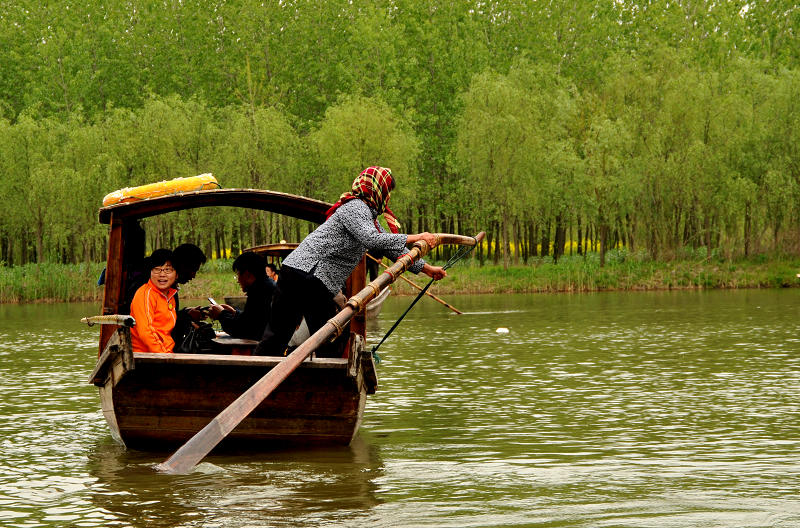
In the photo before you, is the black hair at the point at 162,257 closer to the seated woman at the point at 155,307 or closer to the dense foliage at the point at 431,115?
the seated woman at the point at 155,307

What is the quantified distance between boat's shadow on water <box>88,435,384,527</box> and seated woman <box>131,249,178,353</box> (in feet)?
3.67

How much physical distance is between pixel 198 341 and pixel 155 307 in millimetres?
1037


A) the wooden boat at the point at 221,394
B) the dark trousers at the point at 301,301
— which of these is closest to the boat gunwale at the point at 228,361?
the wooden boat at the point at 221,394

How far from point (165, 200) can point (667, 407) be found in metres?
6.84

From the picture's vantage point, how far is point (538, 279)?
48.8 meters

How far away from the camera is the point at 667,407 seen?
15031 mm

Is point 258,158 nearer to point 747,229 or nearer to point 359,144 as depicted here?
point 359,144

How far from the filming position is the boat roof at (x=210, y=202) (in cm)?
1227

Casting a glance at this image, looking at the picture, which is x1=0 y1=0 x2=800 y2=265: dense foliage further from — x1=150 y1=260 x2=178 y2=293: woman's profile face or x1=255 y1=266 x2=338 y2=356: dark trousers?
x1=255 y1=266 x2=338 y2=356: dark trousers

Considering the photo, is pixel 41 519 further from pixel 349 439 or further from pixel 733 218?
pixel 733 218

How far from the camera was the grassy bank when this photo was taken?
1869 inches

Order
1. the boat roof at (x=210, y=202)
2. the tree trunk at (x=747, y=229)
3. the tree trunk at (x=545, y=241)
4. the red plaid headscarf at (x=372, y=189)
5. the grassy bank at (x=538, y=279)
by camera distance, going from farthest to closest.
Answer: the tree trunk at (x=545, y=241)
the tree trunk at (x=747, y=229)
the grassy bank at (x=538, y=279)
the boat roof at (x=210, y=202)
the red plaid headscarf at (x=372, y=189)

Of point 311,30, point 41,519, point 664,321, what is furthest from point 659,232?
point 41,519

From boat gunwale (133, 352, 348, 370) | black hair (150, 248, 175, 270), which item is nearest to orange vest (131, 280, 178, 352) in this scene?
black hair (150, 248, 175, 270)
